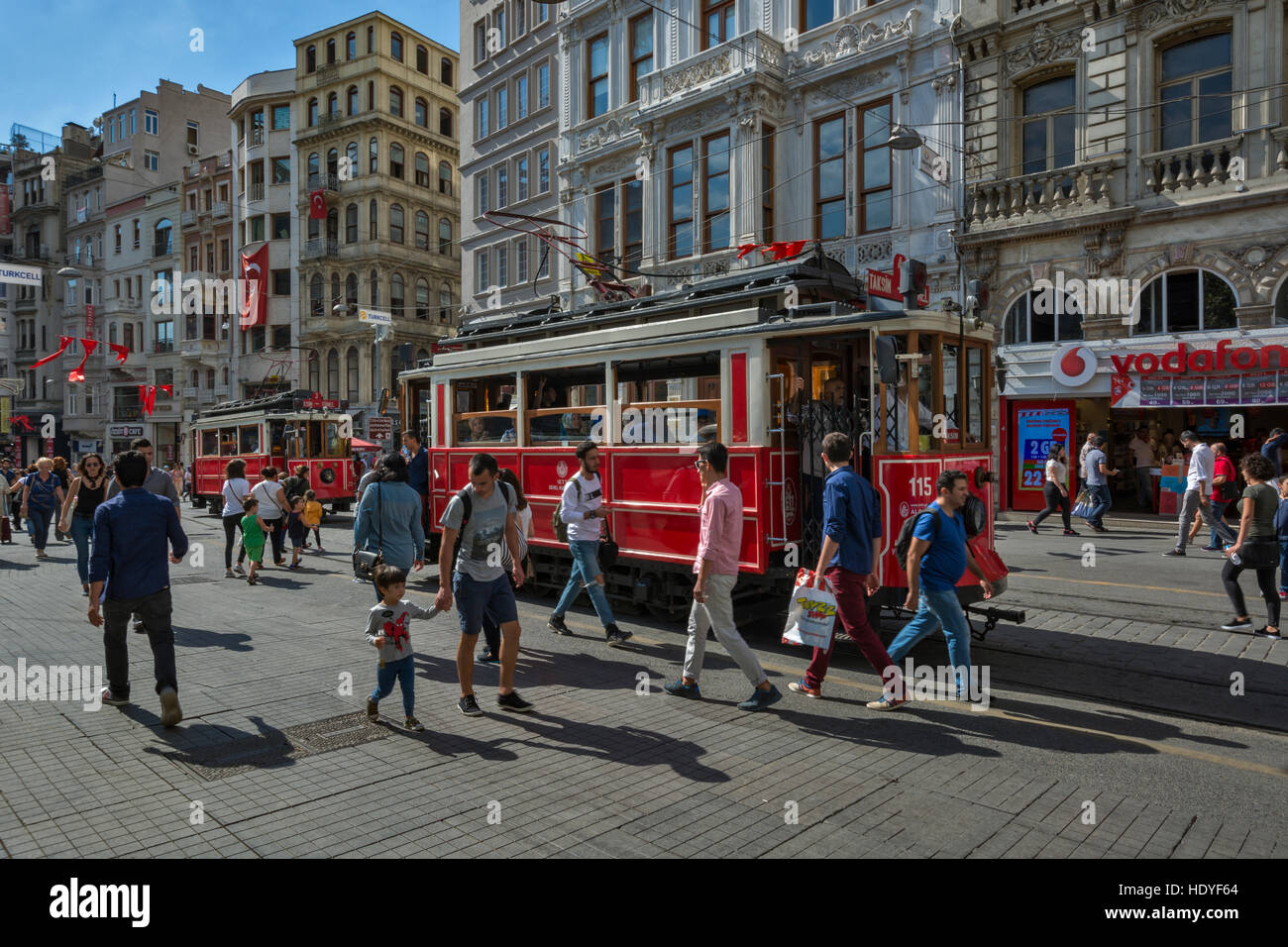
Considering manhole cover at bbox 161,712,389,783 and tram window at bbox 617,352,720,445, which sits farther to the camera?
tram window at bbox 617,352,720,445

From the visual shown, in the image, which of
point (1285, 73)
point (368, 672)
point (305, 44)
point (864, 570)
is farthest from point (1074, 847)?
point (305, 44)

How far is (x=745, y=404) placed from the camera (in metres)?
8.22

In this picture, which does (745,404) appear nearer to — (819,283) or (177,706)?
(819,283)

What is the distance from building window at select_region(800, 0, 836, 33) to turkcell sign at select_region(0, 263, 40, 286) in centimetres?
1839

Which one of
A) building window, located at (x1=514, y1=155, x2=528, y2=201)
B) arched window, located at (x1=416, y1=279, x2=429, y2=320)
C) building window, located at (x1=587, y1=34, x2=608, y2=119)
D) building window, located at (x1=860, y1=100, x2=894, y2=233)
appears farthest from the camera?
arched window, located at (x1=416, y1=279, x2=429, y2=320)

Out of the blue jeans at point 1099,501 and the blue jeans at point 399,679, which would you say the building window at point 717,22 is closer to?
the blue jeans at point 1099,501

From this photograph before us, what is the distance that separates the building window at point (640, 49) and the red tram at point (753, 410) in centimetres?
1822

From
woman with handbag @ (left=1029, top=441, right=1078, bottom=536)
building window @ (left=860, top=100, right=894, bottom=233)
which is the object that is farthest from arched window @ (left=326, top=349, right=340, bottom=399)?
woman with handbag @ (left=1029, top=441, right=1078, bottom=536)

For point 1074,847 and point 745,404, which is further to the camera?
point 745,404

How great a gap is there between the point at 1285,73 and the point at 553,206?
2009 cm

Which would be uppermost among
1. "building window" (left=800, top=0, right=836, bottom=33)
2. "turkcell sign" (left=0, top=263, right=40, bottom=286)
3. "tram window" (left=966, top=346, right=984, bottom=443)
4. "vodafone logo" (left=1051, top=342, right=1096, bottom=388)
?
"building window" (left=800, top=0, right=836, bottom=33)

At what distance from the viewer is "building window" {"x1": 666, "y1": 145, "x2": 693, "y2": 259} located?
2436 cm

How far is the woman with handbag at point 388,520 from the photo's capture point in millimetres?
7488

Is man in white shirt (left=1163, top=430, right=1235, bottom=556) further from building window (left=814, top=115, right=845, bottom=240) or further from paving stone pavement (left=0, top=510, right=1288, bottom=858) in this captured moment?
building window (left=814, top=115, right=845, bottom=240)
